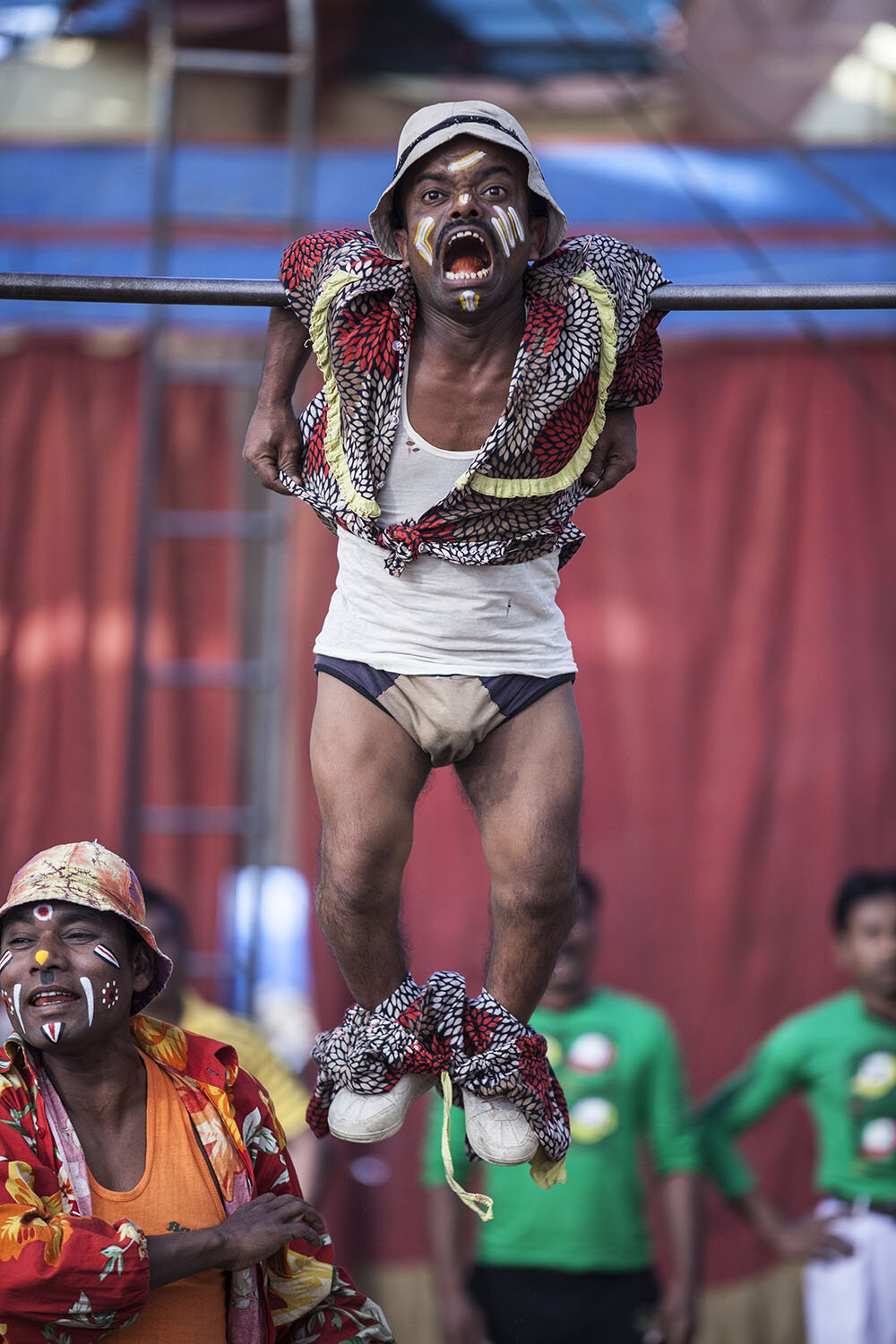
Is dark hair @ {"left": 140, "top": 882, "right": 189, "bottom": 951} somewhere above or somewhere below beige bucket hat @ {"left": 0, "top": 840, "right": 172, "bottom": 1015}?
below

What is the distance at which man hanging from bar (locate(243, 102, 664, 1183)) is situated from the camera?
2.42 m

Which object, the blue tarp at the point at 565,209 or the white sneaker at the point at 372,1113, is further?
the blue tarp at the point at 565,209

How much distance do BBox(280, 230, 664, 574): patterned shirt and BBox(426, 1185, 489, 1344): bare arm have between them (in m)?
2.24

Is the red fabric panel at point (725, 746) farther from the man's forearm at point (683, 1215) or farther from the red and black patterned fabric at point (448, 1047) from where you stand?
the red and black patterned fabric at point (448, 1047)

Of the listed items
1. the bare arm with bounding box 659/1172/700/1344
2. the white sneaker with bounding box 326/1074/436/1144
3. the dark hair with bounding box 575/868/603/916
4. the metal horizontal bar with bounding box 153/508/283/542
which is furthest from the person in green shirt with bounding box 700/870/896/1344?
the metal horizontal bar with bounding box 153/508/283/542

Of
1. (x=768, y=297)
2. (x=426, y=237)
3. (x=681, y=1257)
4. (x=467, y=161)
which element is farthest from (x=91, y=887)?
(x=681, y=1257)


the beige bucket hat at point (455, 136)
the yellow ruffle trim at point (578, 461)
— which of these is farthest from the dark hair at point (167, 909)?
the beige bucket hat at point (455, 136)

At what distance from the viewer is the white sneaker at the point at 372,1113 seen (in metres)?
2.45

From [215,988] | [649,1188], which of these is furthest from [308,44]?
[649,1188]

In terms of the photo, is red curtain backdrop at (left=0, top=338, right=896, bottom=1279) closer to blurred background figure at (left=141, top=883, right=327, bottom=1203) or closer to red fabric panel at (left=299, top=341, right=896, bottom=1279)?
red fabric panel at (left=299, top=341, right=896, bottom=1279)

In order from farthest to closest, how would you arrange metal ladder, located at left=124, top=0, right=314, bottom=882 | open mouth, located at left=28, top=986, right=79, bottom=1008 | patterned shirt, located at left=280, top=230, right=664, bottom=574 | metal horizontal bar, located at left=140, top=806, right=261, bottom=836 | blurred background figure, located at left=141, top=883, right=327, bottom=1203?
metal horizontal bar, located at left=140, top=806, right=261, bottom=836, metal ladder, located at left=124, top=0, right=314, bottom=882, blurred background figure, located at left=141, top=883, right=327, bottom=1203, open mouth, located at left=28, top=986, right=79, bottom=1008, patterned shirt, located at left=280, top=230, right=664, bottom=574

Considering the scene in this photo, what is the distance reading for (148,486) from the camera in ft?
16.1

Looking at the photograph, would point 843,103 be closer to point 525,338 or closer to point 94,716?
point 94,716

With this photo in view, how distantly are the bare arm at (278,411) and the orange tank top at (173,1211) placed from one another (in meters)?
1.02
